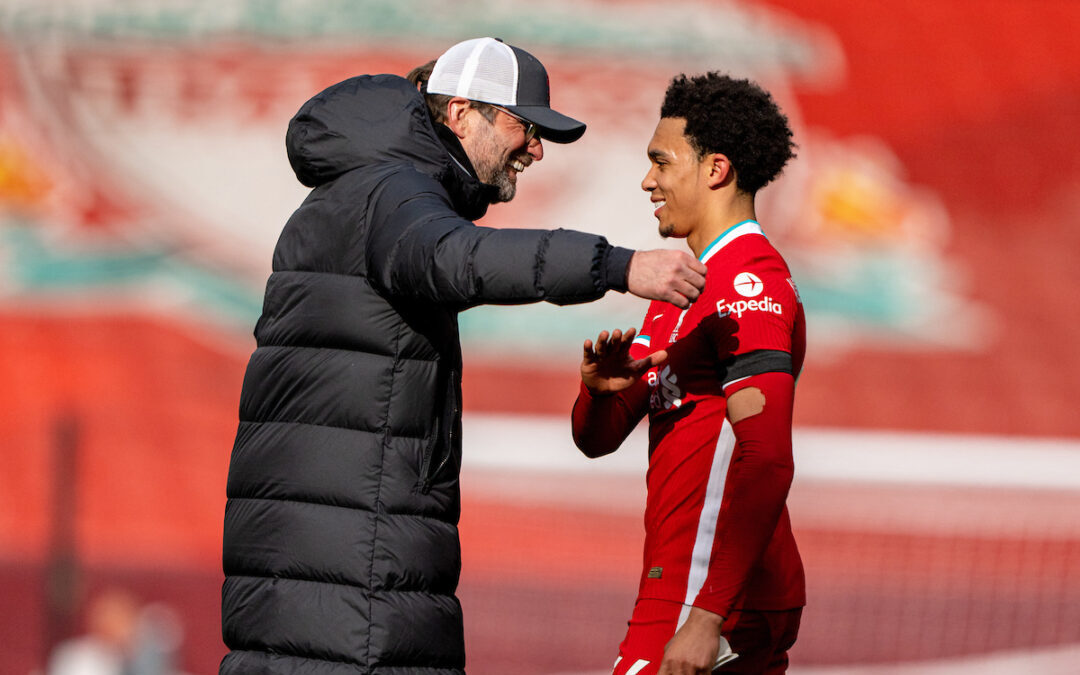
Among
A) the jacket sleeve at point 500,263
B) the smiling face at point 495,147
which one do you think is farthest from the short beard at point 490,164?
the jacket sleeve at point 500,263

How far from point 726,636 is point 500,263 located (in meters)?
1.01

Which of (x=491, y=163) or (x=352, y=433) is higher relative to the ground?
(x=491, y=163)

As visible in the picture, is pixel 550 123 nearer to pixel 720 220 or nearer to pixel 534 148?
pixel 534 148

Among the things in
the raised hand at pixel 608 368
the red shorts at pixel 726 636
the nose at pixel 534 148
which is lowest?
the red shorts at pixel 726 636

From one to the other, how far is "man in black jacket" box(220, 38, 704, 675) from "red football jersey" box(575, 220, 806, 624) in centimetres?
49

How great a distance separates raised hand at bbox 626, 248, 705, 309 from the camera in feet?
7.30

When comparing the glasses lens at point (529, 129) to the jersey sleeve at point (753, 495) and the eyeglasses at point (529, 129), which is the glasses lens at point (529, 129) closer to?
the eyeglasses at point (529, 129)

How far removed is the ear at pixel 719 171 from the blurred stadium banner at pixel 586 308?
17.5 feet

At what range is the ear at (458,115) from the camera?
9.81 feet

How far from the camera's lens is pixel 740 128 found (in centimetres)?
305

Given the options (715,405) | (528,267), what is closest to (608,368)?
(715,405)

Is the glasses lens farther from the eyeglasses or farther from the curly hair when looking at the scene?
the curly hair

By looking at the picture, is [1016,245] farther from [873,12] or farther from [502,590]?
[502,590]

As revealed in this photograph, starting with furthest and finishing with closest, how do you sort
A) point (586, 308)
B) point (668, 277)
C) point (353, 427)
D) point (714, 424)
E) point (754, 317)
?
point (586, 308)
point (714, 424)
point (754, 317)
point (353, 427)
point (668, 277)
